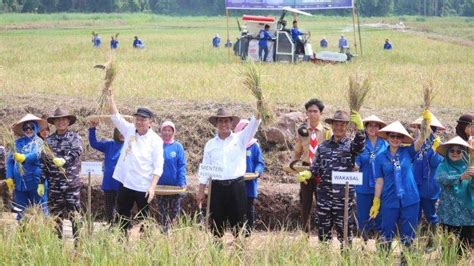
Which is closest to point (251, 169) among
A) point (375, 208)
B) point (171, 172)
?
point (171, 172)

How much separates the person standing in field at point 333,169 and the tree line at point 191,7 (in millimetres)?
75399

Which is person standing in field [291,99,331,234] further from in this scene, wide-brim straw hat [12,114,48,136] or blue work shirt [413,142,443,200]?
wide-brim straw hat [12,114,48,136]

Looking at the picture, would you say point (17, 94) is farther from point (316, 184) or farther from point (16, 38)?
point (16, 38)

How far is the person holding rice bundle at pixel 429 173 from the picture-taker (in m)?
8.52

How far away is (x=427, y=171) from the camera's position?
8.60m

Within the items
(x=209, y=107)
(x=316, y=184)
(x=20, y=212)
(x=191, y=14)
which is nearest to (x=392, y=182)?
(x=316, y=184)

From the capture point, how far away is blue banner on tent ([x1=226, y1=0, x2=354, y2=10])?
2955cm

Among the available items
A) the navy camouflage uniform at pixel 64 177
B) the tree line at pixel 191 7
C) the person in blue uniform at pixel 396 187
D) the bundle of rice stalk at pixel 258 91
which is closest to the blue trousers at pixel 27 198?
the navy camouflage uniform at pixel 64 177

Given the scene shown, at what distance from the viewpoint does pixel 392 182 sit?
799 cm

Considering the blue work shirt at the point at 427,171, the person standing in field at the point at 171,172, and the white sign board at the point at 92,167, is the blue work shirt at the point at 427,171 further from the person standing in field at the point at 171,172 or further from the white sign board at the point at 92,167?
the white sign board at the point at 92,167

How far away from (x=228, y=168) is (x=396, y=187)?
4.99 feet

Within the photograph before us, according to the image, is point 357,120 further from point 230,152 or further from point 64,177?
point 64,177

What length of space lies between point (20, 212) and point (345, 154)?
3082mm

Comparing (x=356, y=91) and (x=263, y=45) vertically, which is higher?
(x=356, y=91)
